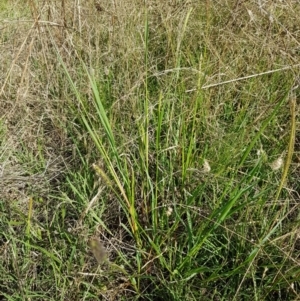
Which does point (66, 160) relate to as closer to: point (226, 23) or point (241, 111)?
point (241, 111)

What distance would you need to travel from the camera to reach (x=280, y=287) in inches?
37.6

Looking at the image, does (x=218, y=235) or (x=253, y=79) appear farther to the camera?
(x=253, y=79)

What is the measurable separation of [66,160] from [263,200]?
638mm

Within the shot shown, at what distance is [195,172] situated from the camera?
1112mm

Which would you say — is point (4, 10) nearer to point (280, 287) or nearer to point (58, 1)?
point (58, 1)

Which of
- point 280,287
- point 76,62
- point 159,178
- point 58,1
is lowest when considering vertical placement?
point 280,287

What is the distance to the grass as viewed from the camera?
3.20 ft

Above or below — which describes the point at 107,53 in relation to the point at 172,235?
above

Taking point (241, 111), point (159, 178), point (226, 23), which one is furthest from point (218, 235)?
point (226, 23)

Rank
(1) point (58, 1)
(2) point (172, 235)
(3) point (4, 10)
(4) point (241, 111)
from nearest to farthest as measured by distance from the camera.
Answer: (2) point (172, 235), (4) point (241, 111), (1) point (58, 1), (3) point (4, 10)

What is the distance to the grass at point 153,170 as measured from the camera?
0.98 meters

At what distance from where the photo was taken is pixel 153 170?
1192 mm

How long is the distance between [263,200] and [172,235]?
0.77ft

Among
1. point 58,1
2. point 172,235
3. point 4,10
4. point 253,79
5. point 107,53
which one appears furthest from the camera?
point 4,10
